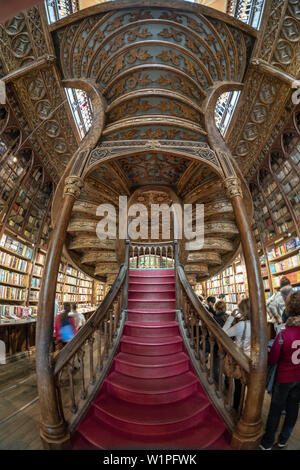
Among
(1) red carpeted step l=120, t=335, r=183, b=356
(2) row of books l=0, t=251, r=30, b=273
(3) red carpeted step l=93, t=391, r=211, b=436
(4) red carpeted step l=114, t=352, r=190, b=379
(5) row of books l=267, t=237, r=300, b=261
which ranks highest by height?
(5) row of books l=267, t=237, r=300, b=261

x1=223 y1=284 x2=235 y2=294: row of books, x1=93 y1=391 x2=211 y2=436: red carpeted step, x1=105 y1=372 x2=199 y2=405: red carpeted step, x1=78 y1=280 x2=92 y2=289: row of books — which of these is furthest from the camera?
x1=78 y1=280 x2=92 y2=289: row of books

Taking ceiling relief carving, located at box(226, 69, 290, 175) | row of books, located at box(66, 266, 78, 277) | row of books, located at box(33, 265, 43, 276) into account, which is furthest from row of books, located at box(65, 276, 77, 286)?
ceiling relief carving, located at box(226, 69, 290, 175)

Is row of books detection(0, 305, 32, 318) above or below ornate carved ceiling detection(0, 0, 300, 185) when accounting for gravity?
below

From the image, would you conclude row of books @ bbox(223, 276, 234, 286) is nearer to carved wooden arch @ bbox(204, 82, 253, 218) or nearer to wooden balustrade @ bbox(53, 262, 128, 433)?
carved wooden arch @ bbox(204, 82, 253, 218)

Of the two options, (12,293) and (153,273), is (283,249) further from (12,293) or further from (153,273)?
(12,293)

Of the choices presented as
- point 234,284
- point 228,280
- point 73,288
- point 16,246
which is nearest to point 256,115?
point 234,284

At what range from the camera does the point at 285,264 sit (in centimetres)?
450

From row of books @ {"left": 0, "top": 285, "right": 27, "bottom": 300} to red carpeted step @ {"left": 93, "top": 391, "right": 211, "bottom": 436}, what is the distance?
315 cm

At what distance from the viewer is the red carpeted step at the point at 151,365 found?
1.99 m

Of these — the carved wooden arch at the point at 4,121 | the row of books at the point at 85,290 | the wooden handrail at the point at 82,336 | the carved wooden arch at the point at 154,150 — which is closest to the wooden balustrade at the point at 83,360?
the wooden handrail at the point at 82,336

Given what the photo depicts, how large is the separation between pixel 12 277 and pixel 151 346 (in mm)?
3443

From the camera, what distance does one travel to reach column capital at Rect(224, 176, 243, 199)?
217 centimetres

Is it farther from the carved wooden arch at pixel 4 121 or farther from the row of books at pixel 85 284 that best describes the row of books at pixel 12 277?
the row of books at pixel 85 284

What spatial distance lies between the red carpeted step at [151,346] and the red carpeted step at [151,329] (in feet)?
0.29
